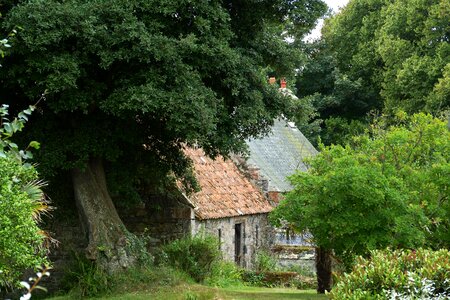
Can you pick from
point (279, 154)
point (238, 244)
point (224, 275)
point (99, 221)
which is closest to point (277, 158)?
point (279, 154)

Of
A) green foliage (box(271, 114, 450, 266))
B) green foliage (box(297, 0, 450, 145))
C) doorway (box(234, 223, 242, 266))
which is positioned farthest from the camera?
green foliage (box(297, 0, 450, 145))

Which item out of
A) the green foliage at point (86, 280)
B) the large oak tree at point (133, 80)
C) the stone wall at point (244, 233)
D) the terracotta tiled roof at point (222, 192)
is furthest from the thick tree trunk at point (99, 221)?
the terracotta tiled roof at point (222, 192)

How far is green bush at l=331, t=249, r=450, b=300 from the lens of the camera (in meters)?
12.1

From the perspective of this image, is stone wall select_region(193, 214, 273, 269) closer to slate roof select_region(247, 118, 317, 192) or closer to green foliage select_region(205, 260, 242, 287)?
green foliage select_region(205, 260, 242, 287)

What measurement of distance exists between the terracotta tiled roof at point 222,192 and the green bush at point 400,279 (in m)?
13.1

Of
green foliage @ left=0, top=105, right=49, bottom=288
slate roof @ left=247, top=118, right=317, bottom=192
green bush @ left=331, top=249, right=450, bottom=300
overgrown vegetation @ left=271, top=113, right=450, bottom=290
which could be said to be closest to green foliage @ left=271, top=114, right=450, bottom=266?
overgrown vegetation @ left=271, top=113, right=450, bottom=290

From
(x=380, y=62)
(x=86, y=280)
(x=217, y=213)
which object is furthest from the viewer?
(x=380, y=62)

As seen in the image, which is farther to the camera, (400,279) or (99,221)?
(99,221)

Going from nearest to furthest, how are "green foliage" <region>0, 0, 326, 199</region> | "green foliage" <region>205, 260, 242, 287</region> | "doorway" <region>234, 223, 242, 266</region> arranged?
"green foliage" <region>0, 0, 326, 199</region>, "green foliage" <region>205, 260, 242, 287</region>, "doorway" <region>234, 223, 242, 266</region>

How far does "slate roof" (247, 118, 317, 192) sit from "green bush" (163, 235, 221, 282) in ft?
35.5

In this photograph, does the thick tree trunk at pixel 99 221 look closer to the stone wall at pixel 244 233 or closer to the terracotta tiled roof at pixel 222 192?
the stone wall at pixel 244 233

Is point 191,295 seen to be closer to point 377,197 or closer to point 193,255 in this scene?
point 193,255

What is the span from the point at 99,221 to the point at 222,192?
9.06m

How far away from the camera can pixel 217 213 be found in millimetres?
27422
